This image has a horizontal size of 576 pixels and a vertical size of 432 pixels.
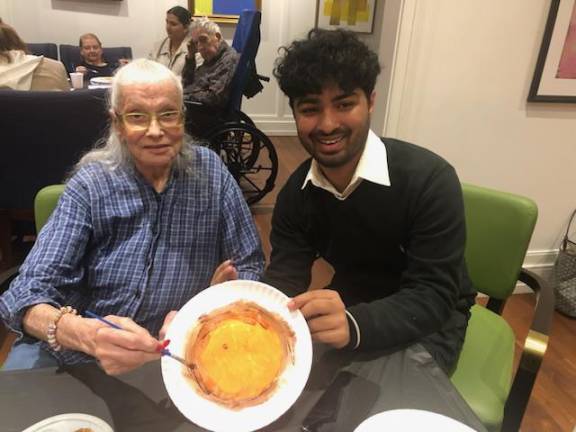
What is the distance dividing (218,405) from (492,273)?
3.64 ft

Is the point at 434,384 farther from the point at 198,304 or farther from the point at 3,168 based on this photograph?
the point at 3,168

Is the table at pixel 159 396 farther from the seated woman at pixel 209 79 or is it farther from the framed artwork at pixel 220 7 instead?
the framed artwork at pixel 220 7

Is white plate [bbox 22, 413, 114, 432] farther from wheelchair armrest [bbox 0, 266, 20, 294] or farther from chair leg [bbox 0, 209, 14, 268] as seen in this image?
chair leg [bbox 0, 209, 14, 268]

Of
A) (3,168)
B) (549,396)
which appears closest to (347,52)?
(549,396)

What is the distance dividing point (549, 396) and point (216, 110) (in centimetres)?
282

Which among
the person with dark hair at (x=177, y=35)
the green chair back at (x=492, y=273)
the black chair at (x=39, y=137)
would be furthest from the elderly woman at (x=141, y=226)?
the person with dark hair at (x=177, y=35)

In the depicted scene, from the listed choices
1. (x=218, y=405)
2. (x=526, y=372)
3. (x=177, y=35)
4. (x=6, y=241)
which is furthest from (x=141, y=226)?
(x=177, y=35)

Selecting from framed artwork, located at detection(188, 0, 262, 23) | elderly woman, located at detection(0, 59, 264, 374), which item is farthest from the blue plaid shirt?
framed artwork, located at detection(188, 0, 262, 23)

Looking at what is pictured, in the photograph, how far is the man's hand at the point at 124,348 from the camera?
747 millimetres

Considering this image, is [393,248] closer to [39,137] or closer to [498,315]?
[498,315]

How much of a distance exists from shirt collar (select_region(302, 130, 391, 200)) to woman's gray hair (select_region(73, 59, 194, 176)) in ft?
1.23

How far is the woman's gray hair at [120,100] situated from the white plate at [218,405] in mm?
596

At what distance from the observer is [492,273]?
150 centimetres

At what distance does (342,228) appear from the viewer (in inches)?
47.8
